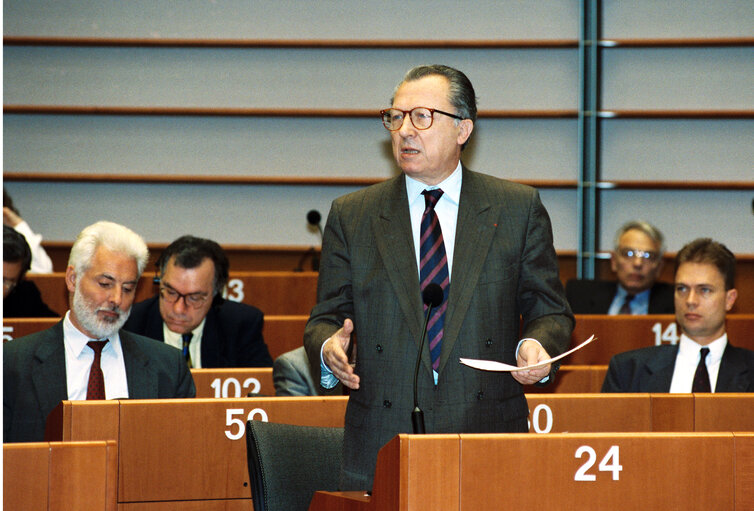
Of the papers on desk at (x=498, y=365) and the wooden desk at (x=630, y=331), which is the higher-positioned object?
the wooden desk at (x=630, y=331)

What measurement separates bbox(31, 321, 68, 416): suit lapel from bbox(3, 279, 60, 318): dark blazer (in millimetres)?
1813

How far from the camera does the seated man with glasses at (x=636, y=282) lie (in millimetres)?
5684

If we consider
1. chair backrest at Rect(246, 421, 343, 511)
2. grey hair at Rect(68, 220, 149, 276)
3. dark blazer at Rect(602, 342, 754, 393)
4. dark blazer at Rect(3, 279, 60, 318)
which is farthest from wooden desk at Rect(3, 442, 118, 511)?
dark blazer at Rect(3, 279, 60, 318)

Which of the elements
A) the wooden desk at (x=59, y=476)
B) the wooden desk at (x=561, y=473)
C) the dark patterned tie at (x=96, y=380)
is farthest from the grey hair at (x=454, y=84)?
the dark patterned tie at (x=96, y=380)

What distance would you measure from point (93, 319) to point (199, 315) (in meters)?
0.97

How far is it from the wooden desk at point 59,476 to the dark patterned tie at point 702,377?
7.46 ft

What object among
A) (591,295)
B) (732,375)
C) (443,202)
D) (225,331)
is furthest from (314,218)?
(443,202)

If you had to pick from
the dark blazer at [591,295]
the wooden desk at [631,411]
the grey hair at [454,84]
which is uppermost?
the grey hair at [454,84]

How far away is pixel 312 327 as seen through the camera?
7.45ft

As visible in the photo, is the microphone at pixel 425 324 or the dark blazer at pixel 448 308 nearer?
the microphone at pixel 425 324

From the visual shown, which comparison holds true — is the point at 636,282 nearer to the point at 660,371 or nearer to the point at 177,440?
the point at 660,371

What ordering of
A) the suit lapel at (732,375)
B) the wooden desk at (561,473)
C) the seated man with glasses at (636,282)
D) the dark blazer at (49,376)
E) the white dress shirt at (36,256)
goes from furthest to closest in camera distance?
1. the white dress shirt at (36,256)
2. the seated man with glasses at (636,282)
3. the suit lapel at (732,375)
4. the dark blazer at (49,376)
5. the wooden desk at (561,473)

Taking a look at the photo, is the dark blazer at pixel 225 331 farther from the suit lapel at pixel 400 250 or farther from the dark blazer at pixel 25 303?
the suit lapel at pixel 400 250

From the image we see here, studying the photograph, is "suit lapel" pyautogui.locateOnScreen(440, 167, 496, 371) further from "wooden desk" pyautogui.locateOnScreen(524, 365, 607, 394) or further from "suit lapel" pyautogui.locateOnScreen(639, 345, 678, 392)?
"wooden desk" pyautogui.locateOnScreen(524, 365, 607, 394)
